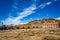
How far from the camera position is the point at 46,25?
143750 millimetres

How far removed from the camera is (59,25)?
14350cm

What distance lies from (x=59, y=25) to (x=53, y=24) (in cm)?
699

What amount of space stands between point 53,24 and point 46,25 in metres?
8.28

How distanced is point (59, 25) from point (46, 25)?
49.4ft

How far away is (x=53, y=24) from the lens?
472 feet
